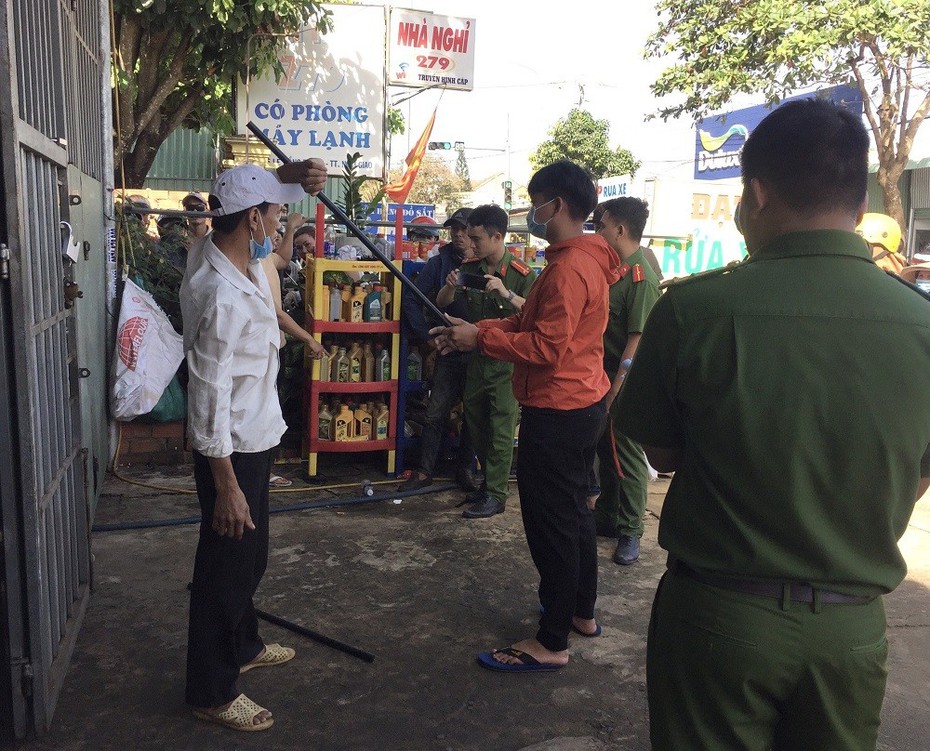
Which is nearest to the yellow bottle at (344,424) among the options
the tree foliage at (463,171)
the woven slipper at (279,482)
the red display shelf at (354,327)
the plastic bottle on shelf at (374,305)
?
the woven slipper at (279,482)

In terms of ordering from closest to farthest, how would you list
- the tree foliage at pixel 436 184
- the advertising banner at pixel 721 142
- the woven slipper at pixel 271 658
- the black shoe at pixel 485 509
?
the woven slipper at pixel 271 658 → the black shoe at pixel 485 509 → the advertising banner at pixel 721 142 → the tree foliage at pixel 436 184

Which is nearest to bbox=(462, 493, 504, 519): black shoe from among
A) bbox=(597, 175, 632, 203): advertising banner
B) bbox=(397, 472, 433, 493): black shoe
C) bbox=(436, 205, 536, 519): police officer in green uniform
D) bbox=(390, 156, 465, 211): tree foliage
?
bbox=(436, 205, 536, 519): police officer in green uniform

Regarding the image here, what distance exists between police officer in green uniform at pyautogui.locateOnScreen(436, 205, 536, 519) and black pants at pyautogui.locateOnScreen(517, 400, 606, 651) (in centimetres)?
188

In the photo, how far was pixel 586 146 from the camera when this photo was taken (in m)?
33.7

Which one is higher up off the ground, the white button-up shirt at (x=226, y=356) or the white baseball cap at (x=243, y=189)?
the white baseball cap at (x=243, y=189)

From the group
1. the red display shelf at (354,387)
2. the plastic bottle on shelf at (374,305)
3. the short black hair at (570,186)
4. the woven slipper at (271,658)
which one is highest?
the short black hair at (570,186)

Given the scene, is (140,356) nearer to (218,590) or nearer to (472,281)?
(472,281)

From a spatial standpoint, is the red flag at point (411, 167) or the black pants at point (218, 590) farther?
the red flag at point (411, 167)

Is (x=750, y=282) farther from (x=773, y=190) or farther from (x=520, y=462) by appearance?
(x=520, y=462)

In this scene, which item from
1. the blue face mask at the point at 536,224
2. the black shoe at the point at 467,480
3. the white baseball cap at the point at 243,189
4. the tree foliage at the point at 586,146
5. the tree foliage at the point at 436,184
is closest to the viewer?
the white baseball cap at the point at 243,189

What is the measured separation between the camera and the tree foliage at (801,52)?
12.8 meters

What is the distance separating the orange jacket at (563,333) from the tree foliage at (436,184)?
46.8m

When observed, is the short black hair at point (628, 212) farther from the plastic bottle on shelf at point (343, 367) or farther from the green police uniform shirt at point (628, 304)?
the plastic bottle on shelf at point (343, 367)

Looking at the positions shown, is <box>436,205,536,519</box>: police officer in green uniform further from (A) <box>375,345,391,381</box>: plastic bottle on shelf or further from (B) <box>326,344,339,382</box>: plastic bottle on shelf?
(B) <box>326,344,339,382</box>: plastic bottle on shelf
